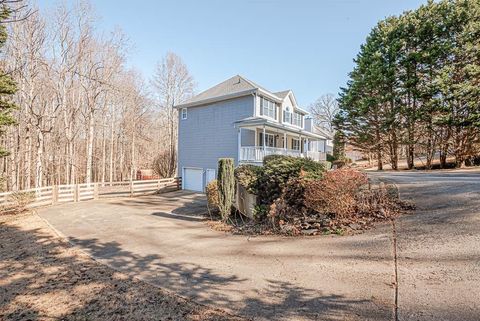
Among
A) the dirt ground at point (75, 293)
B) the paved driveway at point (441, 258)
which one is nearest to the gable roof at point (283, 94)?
the paved driveway at point (441, 258)

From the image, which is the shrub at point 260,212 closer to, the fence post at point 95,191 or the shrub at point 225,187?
the shrub at point 225,187

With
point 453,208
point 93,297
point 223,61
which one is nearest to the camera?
point 93,297

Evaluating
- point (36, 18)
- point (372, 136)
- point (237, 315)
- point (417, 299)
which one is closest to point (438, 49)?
point (372, 136)

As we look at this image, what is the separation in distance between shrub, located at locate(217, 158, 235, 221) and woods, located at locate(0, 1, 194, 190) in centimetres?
827

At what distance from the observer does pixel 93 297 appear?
4.15m

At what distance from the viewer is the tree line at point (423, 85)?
1883cm

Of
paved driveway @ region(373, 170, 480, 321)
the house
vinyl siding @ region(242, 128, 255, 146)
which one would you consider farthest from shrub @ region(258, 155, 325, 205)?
vinyl siding @ region(242, 128, 255, 146)

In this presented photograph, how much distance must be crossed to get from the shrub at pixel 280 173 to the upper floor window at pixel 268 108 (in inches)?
401

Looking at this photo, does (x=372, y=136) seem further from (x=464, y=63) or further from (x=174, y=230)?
(x=174, y=230)

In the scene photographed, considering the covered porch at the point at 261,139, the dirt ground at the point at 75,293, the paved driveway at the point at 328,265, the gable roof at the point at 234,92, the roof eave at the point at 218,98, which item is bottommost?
the dirt ground at the point at 75,293

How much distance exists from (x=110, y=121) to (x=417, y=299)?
30.9 m

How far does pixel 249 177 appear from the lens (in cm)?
1001

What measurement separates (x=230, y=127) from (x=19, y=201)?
12.8m

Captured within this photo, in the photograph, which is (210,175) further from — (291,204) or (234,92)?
(291,204)
